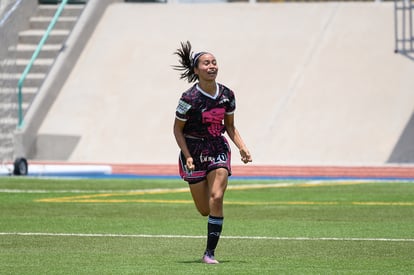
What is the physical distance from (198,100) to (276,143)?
17.3 m

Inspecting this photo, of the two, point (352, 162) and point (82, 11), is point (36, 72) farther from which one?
point (352, 162)

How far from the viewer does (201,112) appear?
12.4 m

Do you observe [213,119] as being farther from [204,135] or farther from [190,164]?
[190,164]

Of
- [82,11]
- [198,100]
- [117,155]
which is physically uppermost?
[198,100]

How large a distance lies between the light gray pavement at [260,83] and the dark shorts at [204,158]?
16.3 metres

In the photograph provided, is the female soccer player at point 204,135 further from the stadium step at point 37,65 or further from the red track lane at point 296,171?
the stadium step at point 37,65

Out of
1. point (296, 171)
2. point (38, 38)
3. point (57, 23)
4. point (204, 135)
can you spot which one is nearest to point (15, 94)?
point (38, 38)

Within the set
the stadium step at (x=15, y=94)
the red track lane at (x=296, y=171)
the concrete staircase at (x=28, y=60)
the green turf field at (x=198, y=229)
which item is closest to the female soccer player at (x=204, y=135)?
the green turf field at (x=198, y=229)

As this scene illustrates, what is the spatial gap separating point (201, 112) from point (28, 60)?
70.7ft

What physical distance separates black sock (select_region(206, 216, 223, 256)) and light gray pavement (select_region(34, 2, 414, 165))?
1656cm

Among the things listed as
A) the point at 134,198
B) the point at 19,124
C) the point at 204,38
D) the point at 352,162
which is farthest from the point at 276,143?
the point at 134,198

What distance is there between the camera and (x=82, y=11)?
3416cm

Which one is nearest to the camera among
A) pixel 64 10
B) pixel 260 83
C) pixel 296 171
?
pixel 296 171

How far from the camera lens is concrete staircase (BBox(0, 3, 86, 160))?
30.9 meters
